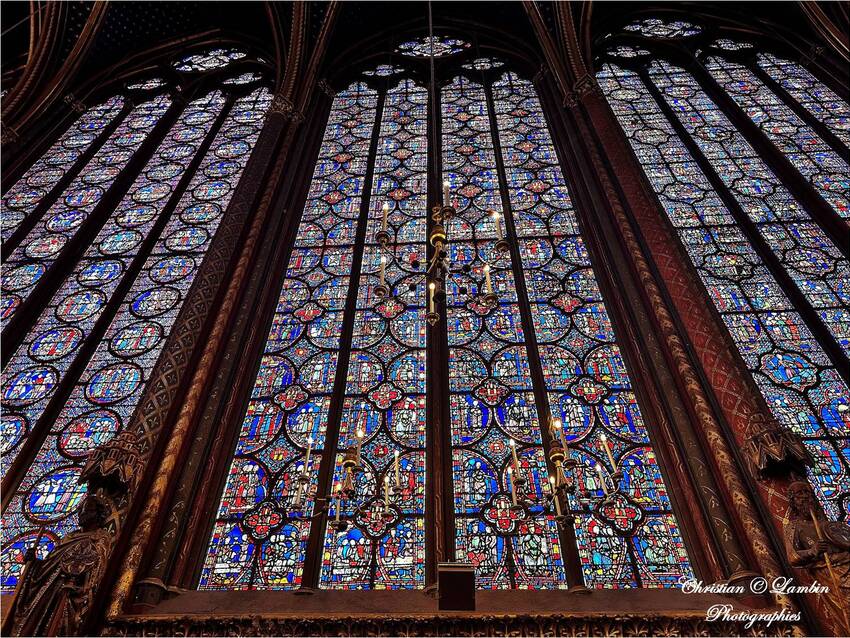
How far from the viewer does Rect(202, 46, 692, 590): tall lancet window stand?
18.9 ft

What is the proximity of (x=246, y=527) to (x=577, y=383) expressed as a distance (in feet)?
12.0

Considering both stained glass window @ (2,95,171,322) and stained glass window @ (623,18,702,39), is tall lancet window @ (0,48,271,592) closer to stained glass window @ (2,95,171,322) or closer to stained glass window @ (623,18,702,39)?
stained glass window @ (2,95,171,322)

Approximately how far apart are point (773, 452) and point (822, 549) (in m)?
0.86

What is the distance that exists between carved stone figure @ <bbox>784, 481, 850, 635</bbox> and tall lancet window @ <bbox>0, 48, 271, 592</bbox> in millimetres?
5774

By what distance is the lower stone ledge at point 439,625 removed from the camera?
16.7ft

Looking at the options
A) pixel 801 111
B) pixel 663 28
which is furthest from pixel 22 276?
pixel 663 28

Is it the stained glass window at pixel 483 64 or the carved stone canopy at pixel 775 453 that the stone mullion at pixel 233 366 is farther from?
the stained glass window at pixel 483 64

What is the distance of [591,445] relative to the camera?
6656 millimetres

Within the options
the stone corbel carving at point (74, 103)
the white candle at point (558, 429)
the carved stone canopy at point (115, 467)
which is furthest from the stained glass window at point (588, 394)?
the stone corbel carving at point (74, 103)

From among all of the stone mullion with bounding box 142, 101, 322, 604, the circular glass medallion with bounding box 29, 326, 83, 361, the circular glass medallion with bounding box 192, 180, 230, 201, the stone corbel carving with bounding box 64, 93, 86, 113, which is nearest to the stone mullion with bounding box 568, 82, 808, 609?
the stone mullion with bounding box 142, 101, 322, 604

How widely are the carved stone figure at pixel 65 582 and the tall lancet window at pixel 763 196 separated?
600 cm

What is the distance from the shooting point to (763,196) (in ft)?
32.3

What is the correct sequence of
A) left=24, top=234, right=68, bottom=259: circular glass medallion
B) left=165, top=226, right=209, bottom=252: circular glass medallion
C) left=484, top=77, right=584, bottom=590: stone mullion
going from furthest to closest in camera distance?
left=165, top=226, right=209, bottom=252: circular glass medallion
left=24, top=234, right=68, bottom=259: circular glass medallion
left=484, top=77, right=584, bottom=590: stone mullion

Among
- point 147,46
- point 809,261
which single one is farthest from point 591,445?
point 147,46
